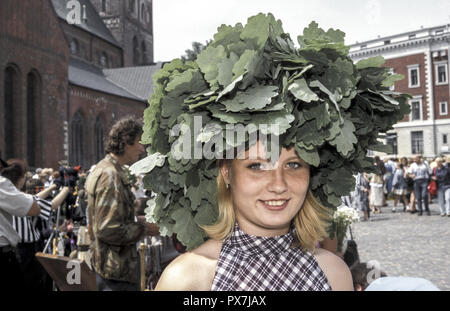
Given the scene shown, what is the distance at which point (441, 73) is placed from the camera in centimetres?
3853

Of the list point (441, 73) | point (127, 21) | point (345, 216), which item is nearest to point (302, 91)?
point (345, 216)

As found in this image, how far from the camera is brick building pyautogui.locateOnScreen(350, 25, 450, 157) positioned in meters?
37.2

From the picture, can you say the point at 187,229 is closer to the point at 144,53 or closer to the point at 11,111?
the point at 11,111

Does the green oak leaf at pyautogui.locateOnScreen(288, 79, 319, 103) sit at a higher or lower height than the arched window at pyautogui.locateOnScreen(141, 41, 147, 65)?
lower

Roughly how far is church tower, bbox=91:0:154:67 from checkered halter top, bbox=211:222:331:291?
4997 centimetres

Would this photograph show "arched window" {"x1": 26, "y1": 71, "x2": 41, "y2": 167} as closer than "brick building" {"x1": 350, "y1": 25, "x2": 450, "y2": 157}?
Yes

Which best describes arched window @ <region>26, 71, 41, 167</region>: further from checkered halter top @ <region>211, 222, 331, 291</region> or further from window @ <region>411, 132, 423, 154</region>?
window @ <region>411, 132, 423, 154</region>

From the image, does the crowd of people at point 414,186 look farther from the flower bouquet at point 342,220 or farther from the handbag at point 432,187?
the flower bouquet at point 342,220

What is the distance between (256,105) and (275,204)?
38 cm

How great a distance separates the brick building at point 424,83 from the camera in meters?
37.2

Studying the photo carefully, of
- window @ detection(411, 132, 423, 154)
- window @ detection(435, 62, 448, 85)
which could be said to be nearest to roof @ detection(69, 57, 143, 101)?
window @ detection(411, 132, 423, 154)
